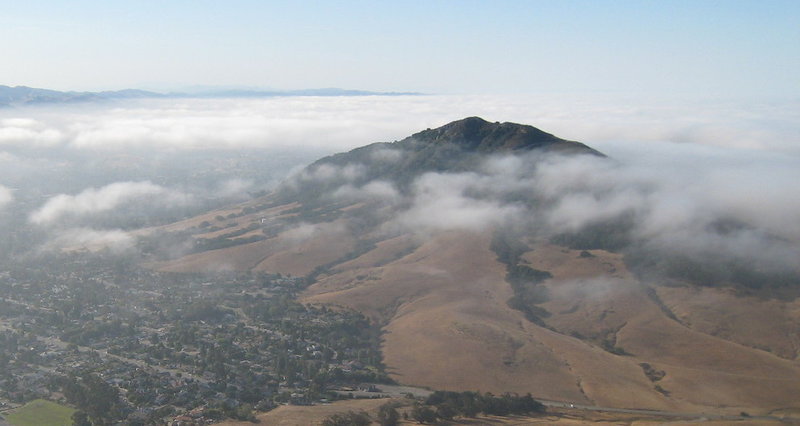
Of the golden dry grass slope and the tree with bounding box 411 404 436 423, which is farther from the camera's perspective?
the golden dry grass slope

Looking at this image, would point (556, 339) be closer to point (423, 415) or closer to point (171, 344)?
point (423, 415)

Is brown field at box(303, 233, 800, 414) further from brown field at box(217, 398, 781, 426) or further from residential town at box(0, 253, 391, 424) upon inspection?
residential town at box(0, 253, 391, 424)

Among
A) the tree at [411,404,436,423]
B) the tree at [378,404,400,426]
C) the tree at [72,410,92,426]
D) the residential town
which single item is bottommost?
the residential town

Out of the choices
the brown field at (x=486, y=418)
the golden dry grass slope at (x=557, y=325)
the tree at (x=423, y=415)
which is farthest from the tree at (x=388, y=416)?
the golden dry grass slope at (x=557, y=325)

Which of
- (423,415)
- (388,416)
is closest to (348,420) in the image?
(388,416)

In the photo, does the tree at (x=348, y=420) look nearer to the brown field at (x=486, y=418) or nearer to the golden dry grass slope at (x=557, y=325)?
the brown field at (x=486, y=418)

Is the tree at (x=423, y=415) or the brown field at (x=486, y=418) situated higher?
the tree at (x=423, y=415)

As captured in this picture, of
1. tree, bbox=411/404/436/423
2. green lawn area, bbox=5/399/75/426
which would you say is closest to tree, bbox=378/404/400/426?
tree, bbox=411/404/436/423

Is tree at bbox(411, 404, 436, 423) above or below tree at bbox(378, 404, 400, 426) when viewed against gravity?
below
